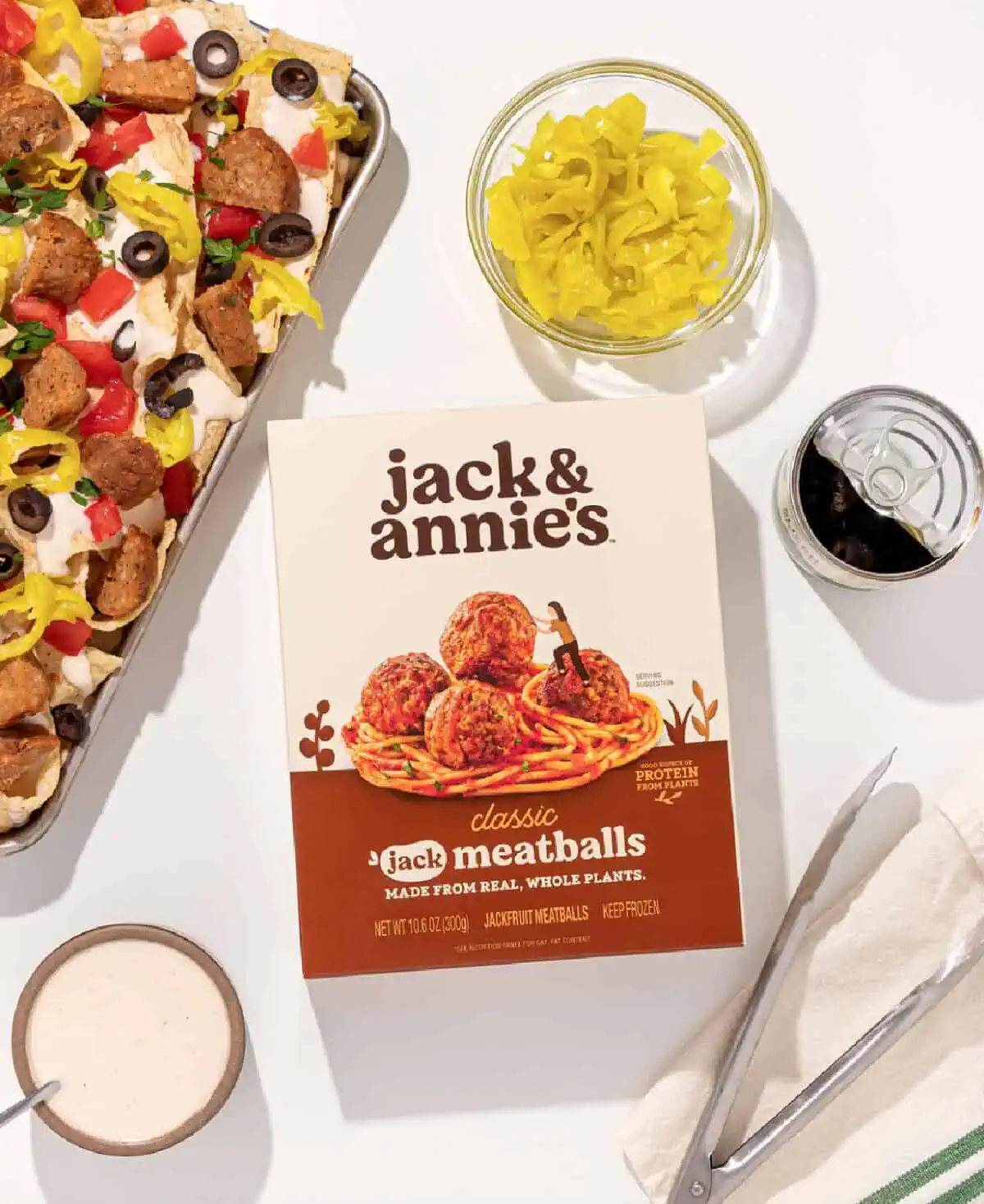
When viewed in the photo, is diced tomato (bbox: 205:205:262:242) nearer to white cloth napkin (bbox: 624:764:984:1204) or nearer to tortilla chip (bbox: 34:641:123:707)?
tortilla chip (bbox: 34:641:123:707)

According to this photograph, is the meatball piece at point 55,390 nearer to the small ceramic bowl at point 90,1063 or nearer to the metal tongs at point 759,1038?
the small ceramic bowl at point 90,1063

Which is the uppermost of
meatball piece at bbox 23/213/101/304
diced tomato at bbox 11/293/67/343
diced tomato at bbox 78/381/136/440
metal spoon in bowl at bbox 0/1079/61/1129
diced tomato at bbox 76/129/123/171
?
diced tomato at bbox 76/129/123/171

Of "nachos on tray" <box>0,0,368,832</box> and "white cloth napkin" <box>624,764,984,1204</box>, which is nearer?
"nachos on tray" <box>0,0,368,832</box>

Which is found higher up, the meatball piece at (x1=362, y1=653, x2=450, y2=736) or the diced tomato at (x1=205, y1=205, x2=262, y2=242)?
the diced tomato at (x1=205, y1=205, x2=262, y2=242)

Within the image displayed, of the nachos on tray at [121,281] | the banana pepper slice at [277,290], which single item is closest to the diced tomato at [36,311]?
the nachos on tray at [121,281]

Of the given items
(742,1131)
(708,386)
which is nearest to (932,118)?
(708,386)

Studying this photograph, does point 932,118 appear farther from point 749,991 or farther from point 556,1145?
point 556,1145

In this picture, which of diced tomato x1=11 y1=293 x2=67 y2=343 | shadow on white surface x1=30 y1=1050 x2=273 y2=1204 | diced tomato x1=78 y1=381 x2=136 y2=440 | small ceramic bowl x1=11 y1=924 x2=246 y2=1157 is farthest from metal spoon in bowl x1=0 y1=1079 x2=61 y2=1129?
diced tomato x1=11 y1=293 x2=67 y2=343
